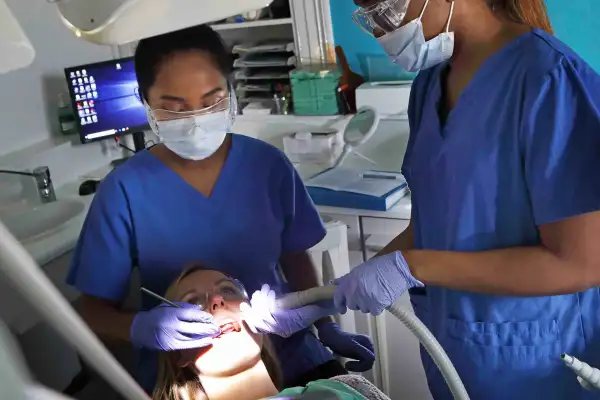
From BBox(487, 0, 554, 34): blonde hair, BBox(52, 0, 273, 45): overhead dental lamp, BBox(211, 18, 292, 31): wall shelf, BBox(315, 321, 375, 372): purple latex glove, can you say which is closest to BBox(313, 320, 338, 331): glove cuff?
A: BBox(315, 321, 375, 372): purple latex glove

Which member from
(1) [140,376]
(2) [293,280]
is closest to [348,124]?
(2) [293,280]

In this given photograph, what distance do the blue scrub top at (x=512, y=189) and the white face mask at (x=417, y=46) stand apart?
0.07 meters

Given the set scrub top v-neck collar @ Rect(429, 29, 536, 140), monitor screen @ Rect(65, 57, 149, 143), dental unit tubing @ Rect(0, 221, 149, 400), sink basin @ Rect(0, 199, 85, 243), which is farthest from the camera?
monitor screen @ Rect(65, 57, 149, 143)

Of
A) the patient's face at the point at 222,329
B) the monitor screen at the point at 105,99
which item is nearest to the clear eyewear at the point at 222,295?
the patient's face at the point at 222,329

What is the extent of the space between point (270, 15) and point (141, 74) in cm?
149

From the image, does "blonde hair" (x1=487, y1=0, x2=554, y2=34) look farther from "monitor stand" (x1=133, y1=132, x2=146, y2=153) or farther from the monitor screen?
"monitor stand" (x1=133, y1=132, x2=146, y2=153)

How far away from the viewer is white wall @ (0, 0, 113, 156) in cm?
235

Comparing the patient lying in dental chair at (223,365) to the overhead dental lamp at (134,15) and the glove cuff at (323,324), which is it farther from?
the overhead dental lamp at (134,15)

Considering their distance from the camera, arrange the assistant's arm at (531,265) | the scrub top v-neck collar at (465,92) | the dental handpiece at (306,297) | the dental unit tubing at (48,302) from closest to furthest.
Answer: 1. the dental unit tubing at (48,302)
2. the assistant's arm at (531,265)
3. the scrub top v-neck collar at (465,92)
4. the dental handpiece at (306,297)

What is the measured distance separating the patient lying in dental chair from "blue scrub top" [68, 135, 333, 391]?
8 cm

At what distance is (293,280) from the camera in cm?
150

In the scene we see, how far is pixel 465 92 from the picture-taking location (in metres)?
1.12

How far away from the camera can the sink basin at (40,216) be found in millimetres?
2117

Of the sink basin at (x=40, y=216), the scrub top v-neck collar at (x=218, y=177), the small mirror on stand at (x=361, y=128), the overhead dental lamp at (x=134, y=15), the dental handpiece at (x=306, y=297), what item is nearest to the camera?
the overhead dental lamp at (x=134, y=15)
